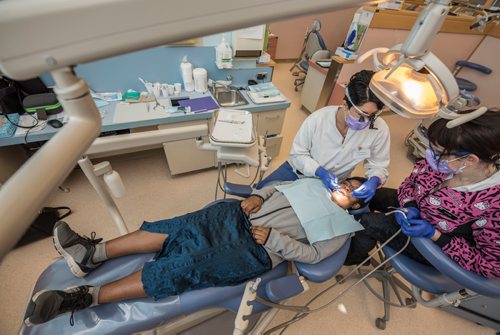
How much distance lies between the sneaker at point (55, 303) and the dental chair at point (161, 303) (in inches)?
2.7

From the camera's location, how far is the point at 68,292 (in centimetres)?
100

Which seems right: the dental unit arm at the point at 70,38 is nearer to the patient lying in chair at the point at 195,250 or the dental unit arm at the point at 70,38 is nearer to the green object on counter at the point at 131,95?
the patient lying in chair at the point at 195,250

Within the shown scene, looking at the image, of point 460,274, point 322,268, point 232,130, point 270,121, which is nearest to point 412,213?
point 460,274

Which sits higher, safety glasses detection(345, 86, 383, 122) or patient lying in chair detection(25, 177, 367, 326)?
safety glasses detection(345, 86, 383, 122)

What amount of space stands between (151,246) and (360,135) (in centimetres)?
139

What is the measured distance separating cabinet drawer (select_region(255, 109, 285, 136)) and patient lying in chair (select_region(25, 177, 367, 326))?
3.47 ft

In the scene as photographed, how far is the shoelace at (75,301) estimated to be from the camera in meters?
0.98

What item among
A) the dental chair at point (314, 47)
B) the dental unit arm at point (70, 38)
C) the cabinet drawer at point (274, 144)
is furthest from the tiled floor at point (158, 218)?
the dental chair at point (314, 47)

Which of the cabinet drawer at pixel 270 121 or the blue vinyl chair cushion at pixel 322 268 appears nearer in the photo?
the blue vinyl chair cushion at pixel 322 268

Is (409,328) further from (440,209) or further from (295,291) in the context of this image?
(295,291)

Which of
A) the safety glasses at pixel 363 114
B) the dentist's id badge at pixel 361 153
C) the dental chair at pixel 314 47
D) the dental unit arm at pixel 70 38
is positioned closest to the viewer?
the dental unit arm at pixel 70 38

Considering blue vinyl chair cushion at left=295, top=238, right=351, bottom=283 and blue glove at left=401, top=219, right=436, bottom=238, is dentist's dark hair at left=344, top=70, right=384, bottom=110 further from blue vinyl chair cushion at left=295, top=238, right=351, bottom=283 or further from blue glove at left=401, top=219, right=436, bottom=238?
blue vinyl chair cushion at left=295, top=238, right=351, bottom=283

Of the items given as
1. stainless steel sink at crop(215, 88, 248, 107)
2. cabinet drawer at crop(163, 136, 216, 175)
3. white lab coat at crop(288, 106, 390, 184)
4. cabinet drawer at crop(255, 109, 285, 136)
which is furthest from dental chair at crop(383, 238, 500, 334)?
stainless steel sink at crop(215, 88, 248, 107)

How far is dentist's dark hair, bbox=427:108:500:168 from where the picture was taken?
94 cm
